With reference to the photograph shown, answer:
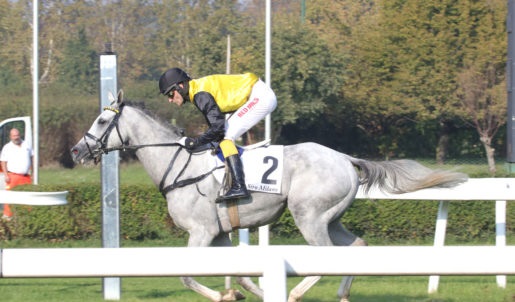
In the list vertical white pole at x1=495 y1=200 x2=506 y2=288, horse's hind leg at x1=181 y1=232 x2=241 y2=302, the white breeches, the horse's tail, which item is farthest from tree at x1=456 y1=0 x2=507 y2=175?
horse's hind leg at x1=181 y1=232 x2=241 y2=302

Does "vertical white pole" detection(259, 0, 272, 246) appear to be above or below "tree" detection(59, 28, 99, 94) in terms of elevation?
below

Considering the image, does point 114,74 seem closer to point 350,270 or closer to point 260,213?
point 260,213

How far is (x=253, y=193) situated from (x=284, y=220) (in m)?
3.61

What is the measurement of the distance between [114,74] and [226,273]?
3337 mm

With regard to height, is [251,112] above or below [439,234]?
above

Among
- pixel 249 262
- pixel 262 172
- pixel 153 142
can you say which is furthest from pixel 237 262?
pixel 153 142

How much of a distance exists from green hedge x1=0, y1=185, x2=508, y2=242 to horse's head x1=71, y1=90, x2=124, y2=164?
136 inches

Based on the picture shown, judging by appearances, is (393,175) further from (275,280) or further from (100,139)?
(275,280)

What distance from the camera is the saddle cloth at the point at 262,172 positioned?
528 centimetres

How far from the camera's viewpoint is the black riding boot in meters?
5.18

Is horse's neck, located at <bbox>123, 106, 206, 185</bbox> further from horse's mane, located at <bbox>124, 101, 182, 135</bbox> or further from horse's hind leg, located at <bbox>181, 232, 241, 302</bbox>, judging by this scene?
horse's hind leg, located at <bbox>181, 232, 241, 302</bbox>

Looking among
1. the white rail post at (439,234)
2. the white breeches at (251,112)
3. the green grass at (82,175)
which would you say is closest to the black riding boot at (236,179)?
the white breeches at (251,112)

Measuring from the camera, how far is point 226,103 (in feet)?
17.7

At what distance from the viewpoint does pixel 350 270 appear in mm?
3061
